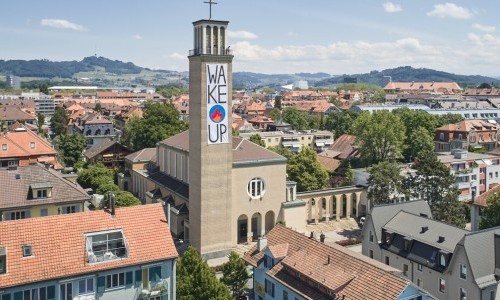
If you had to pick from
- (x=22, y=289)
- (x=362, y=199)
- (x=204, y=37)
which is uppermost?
(x=204, y=37)

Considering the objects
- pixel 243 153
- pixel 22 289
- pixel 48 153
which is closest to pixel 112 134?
pixel 48 153

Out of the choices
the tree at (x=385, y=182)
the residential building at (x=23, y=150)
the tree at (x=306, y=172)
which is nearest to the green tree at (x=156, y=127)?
the residential building at (x=23, y=150)

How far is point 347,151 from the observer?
9800 cm

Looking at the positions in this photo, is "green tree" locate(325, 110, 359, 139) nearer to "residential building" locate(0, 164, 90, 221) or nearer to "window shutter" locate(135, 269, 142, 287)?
"residential building" locate(0, 164, 90, 221)

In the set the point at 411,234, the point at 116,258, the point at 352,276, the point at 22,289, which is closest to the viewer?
the point at 22,289

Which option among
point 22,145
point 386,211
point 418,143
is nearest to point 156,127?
point 22,145

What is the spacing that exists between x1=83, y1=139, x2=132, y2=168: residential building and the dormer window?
63278 millimetres

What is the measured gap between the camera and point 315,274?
117ft

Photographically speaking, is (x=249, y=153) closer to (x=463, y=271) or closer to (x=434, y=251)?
(x=434, y=251)

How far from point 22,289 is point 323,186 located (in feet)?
177

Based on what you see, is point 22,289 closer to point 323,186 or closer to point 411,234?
point 411,234

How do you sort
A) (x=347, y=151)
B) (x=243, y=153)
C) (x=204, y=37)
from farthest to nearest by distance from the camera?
(x=347, y=151) < (x=243, y=153) < (x=204, y=37)

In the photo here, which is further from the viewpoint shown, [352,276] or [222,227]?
[222,227]

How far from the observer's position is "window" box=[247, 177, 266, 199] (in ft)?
204
